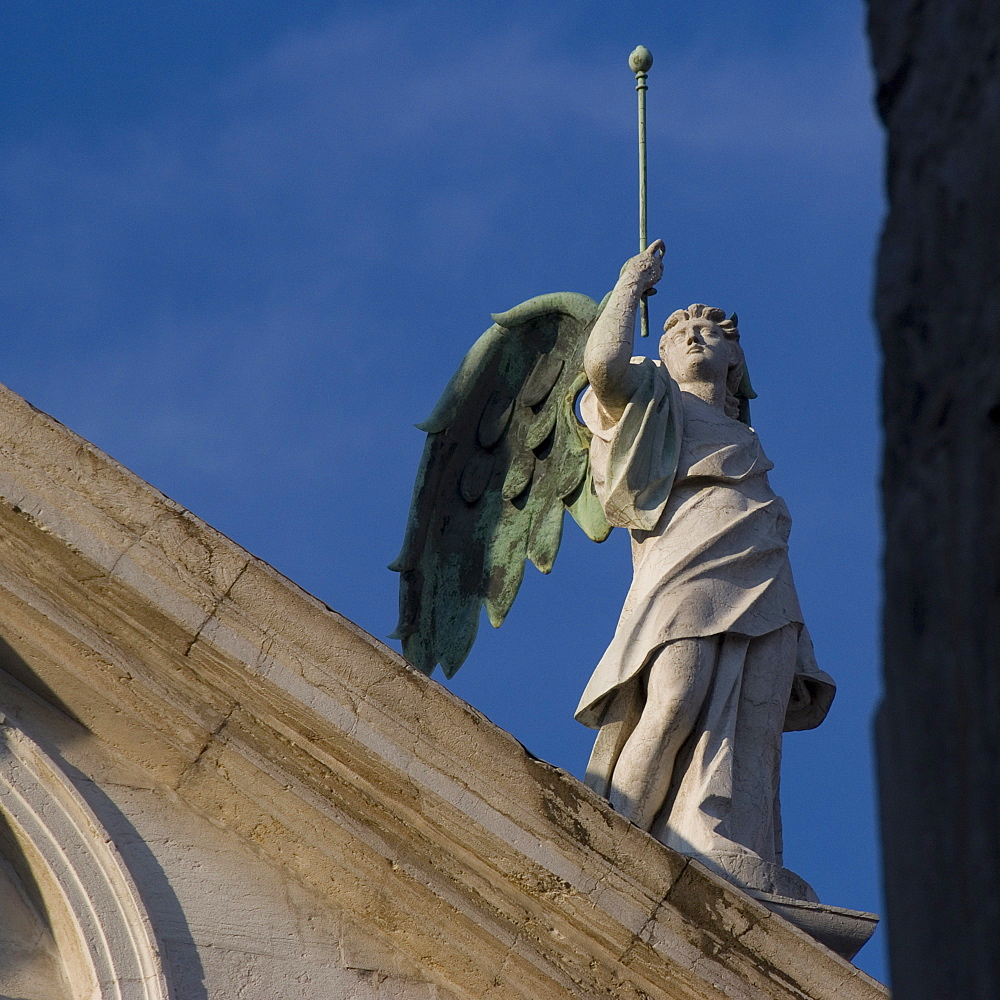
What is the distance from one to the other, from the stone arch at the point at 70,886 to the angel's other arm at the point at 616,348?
261 cm

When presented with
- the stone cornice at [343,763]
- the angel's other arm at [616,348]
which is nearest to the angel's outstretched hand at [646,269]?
the angel's other arm at [616,348]

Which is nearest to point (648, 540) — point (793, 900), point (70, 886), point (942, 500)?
point (793, 900)

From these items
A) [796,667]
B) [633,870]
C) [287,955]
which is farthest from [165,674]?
[796,667]

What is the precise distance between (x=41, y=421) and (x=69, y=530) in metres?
0.36

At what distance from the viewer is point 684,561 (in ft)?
22.9

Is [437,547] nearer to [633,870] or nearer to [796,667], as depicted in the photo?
[796,667]

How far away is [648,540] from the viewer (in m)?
7.21

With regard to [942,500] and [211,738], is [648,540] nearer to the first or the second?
[211,738]

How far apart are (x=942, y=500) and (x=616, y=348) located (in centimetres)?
547

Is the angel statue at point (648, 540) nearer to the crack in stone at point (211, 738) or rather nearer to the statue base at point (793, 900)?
the statue base at point (793, 900)

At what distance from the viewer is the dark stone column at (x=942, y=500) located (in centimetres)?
177

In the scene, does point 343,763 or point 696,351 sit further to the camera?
point 696,351

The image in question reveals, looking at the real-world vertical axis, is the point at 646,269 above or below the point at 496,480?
above

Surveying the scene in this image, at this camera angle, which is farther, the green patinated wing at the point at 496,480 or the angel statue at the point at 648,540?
the green patinated wing at the point at 496,480
